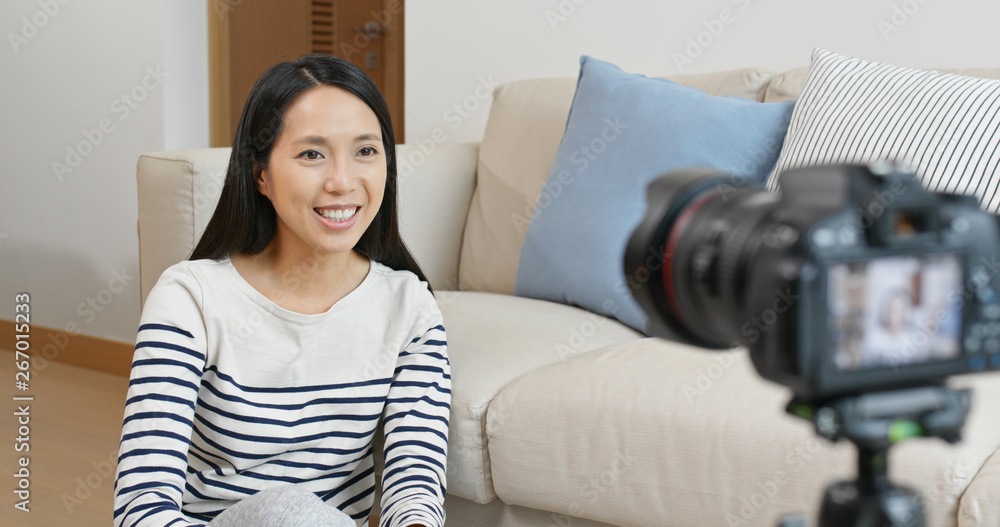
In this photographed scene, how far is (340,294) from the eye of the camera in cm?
129

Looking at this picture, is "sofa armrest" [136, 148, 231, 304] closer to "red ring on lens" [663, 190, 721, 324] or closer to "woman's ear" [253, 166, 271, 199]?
"woman's ear" [253, 166, 271, 199]

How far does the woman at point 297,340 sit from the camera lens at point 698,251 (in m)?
0.66

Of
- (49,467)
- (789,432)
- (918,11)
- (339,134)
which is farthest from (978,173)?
(49,467)

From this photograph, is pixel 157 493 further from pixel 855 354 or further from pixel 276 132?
pixel 855 354

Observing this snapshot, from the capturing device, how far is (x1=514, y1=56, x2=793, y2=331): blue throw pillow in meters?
1.60

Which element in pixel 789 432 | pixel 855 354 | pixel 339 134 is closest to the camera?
pixel 855 354

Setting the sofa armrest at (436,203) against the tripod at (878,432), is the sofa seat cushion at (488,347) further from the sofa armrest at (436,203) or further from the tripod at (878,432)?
the tripod at (878,432)

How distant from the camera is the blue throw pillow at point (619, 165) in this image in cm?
160

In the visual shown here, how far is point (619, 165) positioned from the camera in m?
1.64

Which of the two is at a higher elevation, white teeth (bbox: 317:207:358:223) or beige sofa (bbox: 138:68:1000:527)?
white teeth (bbox: 317:207:358:223)

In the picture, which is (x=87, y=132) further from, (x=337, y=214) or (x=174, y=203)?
(x=337, y=214)

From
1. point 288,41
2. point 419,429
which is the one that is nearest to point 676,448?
point 419,429

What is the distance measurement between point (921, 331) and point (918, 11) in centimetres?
161

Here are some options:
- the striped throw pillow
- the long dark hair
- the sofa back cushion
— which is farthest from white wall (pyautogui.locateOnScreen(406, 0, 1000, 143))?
the long dark hair
